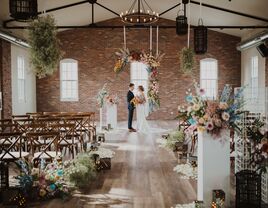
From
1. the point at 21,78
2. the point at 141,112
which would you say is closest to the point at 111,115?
the point at 141,112

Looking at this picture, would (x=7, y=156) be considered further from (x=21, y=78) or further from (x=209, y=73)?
(x=209, y=73)

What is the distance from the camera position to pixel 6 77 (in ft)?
41.5

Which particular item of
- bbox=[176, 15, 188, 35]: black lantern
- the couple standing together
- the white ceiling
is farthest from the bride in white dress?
the white ceiling

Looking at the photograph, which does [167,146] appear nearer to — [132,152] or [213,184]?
[132,152]

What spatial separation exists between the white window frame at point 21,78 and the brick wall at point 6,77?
1.26m

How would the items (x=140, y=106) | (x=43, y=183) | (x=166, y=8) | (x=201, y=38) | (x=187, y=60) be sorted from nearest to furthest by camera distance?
(x=43, y=183) → (x=201, y=38) → (x=140, y=106) → (x=187, y=60) → (x=166, y=8)

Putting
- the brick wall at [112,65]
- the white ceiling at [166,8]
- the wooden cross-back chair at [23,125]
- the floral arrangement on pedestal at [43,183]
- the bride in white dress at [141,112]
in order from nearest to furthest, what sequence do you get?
1. the floral arrangement on pedestal at [43,183]
2. the wooden cross-back chair at [23,125]
3. the white ceiling at [166,8]
4. the bride in white dress at [141,112]
5. the brick wall at [112,65]

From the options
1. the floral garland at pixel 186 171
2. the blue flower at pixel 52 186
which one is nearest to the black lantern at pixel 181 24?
the floral garland at pixel 186 171

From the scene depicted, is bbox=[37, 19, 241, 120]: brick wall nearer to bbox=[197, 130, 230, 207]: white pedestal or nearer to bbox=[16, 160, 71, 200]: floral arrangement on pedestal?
bbox=[16, 160, 71, 200]: floral arrangement on pedestal

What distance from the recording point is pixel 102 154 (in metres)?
8.16

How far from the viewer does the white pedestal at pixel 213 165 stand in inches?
183

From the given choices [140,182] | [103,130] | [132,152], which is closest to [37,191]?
[140,182]

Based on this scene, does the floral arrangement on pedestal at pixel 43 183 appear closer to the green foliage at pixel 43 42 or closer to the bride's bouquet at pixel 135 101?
the green foliage at pixel 43 42

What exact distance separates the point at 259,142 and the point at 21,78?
11.8 metres
